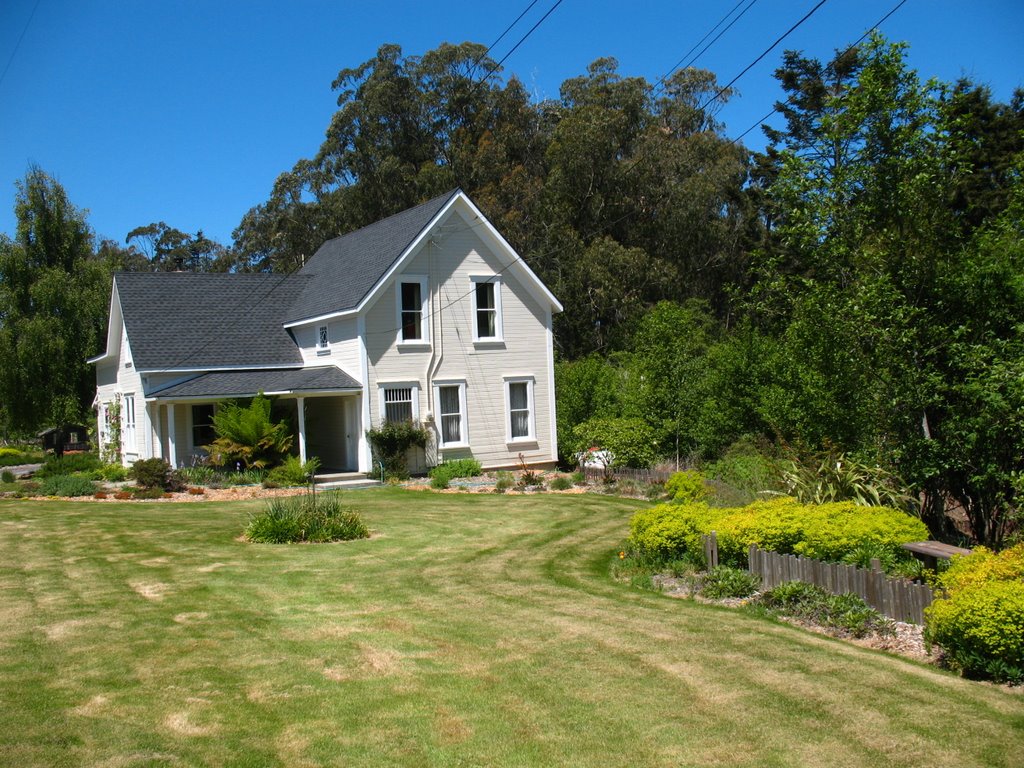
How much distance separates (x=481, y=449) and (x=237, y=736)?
21.5 meters

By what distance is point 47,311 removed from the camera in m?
35.2

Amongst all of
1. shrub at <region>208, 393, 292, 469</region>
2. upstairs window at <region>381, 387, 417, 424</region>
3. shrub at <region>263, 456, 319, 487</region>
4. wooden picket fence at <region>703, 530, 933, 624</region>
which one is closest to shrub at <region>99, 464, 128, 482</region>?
shrub at <region>208, 393, 292, 469</region>

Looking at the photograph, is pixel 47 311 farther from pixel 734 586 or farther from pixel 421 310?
pixel 734 586

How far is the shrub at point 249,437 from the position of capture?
80.7ft

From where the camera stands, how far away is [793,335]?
13328mm

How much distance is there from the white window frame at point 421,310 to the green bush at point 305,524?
37.9 ft

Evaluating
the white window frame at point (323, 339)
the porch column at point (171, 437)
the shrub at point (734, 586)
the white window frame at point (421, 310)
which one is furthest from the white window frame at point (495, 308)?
the shrub at point (734, 586)

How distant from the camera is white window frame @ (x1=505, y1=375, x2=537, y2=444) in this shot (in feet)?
93.7

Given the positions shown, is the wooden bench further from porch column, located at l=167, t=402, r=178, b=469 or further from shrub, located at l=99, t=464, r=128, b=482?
shrub, located at l=99, t=464, r=128, b=482

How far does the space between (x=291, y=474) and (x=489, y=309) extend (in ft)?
28.0

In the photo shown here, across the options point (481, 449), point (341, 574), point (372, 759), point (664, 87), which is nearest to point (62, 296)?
point (481, 449)

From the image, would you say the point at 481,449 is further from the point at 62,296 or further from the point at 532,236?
the point at 532,236

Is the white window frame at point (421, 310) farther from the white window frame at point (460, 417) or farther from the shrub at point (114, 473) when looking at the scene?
the shrub at point (114, 473)

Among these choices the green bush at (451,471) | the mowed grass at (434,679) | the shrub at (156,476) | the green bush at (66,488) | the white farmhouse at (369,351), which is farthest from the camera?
the white farmhouse at (369,351)
